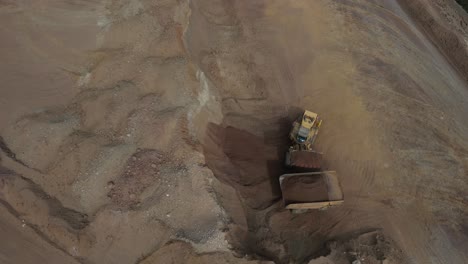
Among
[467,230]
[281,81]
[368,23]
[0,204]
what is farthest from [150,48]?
[467,230]

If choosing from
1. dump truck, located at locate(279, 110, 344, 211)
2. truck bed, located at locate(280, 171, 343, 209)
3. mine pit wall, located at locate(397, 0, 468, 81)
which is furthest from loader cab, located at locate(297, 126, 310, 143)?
mine pit wall, located at locate(397, 0, 468, 81)

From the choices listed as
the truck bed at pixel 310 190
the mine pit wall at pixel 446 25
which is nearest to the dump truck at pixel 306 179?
the truck bed at pixel 310 190

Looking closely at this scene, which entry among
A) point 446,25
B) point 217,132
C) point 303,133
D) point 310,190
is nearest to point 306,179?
point 310,190

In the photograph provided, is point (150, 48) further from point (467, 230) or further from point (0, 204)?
point (467, 230)

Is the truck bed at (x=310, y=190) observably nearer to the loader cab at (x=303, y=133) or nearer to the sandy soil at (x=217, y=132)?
the sandy soil at (x=217, y=132)

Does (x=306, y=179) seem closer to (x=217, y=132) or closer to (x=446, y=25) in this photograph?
(x=217, y=132)

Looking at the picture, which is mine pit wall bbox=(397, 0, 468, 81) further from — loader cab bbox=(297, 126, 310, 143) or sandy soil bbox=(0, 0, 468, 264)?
loader cab bbox=(297, 126, 310, 143)
